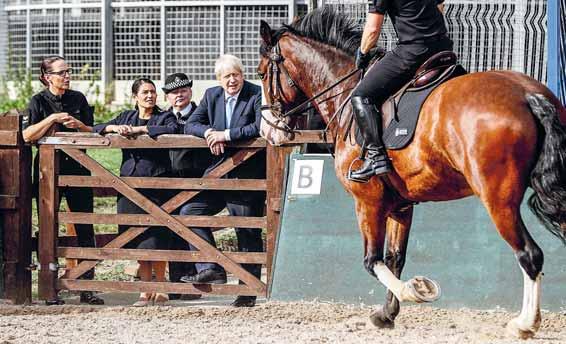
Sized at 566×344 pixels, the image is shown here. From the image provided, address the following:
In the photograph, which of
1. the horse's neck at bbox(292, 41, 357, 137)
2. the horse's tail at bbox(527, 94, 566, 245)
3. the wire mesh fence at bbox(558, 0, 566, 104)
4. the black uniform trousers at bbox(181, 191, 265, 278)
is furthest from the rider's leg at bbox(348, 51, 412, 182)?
the wire mesh fence at bbox(558, 0, 566, 104)

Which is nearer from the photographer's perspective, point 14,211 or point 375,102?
point 375,102

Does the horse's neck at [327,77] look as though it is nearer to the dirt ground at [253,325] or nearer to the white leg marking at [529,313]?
the dirt ground at [253,325]

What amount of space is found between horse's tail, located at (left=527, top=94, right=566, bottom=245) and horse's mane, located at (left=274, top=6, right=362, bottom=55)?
197cm

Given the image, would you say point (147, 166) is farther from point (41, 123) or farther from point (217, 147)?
point (41, 123)

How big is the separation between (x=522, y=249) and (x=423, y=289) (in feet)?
3.09

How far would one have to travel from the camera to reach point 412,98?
288 inches

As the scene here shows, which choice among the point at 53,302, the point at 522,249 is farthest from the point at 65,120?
the point at 522,249

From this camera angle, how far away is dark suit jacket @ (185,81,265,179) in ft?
29.9

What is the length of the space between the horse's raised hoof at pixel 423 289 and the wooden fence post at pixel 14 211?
3691 mm

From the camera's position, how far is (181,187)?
29.8 feet

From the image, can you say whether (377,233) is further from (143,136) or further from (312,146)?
(143,136)

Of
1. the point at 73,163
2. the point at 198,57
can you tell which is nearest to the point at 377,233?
the point at 73,163

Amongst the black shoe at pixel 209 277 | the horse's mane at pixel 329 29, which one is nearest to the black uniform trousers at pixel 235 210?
the black shoe at pixel 209 277

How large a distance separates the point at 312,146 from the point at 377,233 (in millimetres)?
1817
